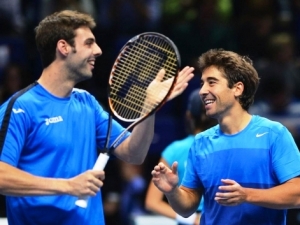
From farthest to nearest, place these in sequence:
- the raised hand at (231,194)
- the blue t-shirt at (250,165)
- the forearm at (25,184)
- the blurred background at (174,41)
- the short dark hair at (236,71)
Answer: the blurred background at (174,41) → the short dark hair at (236,71) → the blue t-shirt at (250,165) → the forearm at (25,184) → the raised hand at (231,194)

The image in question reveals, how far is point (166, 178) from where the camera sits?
17.5 ft

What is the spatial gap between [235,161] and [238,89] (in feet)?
1.49

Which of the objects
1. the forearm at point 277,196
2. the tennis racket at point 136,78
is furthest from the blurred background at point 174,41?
the forearm at point 277,196

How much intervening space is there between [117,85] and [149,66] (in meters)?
0.24

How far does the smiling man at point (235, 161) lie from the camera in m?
5.24

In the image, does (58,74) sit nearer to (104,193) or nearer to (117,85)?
(117,85)

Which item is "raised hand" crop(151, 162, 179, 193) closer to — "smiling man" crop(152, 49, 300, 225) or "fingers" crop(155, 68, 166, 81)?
"smiling man" crop(152, 49, 300, 225)

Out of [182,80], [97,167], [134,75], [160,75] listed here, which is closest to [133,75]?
[134,75]

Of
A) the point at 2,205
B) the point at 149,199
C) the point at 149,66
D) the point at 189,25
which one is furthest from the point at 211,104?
the point at 189,25

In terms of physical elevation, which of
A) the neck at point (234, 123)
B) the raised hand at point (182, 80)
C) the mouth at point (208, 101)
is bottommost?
the neck at point (234, 123)

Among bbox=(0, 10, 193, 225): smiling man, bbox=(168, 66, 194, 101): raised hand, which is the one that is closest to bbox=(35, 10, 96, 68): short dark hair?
bbox=(0, 10, 193, 225): smiling man

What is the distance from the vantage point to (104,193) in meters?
9.20

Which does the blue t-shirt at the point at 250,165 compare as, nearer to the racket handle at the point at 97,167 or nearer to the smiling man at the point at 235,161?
the smiling man at the point at 235,161

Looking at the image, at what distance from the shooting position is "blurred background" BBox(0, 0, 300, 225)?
9.50 m
